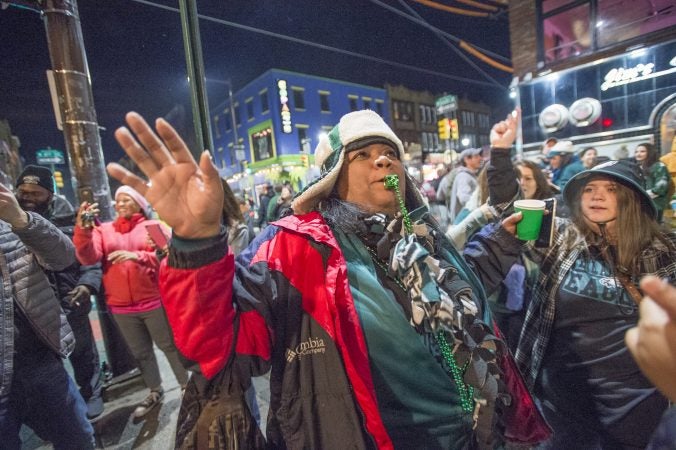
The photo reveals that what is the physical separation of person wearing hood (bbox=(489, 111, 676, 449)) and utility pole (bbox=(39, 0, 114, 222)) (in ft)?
13.9

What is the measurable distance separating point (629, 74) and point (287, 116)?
2333 cm

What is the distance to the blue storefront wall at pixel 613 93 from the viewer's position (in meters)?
9.33

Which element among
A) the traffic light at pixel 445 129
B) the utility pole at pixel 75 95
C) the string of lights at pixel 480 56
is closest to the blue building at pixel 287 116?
the traffic light at pixel 445 129

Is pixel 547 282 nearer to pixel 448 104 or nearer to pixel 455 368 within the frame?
pixel 455 368

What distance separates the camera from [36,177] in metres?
3.15

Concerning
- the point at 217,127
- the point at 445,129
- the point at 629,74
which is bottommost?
the point at 629,74

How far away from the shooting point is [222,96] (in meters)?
36.0

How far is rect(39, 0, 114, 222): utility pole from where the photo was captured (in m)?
3.43

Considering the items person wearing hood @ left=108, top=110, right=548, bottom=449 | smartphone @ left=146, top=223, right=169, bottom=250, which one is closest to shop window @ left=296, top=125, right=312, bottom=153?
smartphone @ left=146, top=223, right=169, bottom=250

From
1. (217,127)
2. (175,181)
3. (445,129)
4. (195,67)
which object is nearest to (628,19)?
(445,129)

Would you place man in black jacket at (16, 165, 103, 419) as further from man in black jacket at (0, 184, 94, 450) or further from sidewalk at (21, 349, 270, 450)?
man in black jacket at (0, 184, 94, 450)

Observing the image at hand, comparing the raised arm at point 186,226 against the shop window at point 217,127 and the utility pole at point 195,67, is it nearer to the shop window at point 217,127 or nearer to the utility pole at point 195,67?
the utility pole at point 195,67

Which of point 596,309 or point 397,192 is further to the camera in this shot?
point 596,309

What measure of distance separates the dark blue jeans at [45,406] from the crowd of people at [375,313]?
10 millimetres
